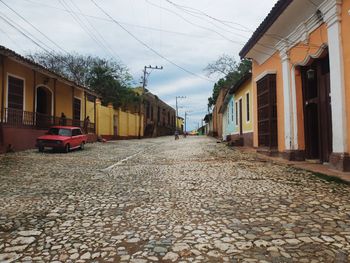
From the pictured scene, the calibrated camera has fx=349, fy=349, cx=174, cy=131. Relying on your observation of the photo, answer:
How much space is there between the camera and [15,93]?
16859 millimetres

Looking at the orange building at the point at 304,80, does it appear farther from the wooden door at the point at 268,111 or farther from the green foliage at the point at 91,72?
the green foliage at the point at 91,72

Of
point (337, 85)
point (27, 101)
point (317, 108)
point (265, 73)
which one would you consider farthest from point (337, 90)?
point (27, 101)

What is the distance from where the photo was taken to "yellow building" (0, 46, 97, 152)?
15.6 metres

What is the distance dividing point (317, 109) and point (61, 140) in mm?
11107

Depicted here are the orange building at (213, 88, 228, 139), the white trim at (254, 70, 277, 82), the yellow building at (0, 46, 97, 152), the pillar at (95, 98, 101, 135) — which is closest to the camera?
the white trim at (254, 70, 277, 82)

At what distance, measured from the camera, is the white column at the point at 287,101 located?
1165 cm

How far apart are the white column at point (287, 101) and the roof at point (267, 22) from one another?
107 centimetres

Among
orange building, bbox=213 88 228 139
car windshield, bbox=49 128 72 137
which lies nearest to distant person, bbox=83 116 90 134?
car windshield, bbox=49 128 72 137

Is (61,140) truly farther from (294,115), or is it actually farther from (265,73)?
(294,115)

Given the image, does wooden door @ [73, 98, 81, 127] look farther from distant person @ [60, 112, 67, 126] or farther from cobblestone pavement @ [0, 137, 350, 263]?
cobblestone pavement @ [0, 137, 350, 263]

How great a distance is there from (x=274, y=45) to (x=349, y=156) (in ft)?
19.1

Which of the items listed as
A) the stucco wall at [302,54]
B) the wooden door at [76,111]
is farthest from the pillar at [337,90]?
the wooden door at [76,111]

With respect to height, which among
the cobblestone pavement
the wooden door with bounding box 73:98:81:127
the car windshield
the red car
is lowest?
the cobblestone pavement

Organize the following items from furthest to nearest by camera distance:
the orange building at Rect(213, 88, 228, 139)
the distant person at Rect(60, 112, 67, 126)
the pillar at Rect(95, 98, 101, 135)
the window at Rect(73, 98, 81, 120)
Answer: the orange building at Rect(213, 88, 228, 139) → the pillar at Rect(95, 98, 101, 135) → the window at Rect(73, 98, 81, 120) → the distant person at Rect(60, 112, 67, 126)
